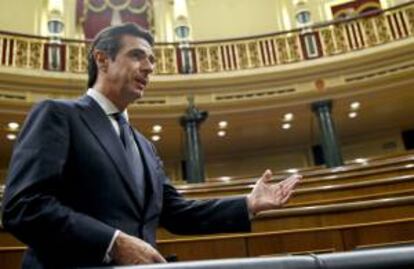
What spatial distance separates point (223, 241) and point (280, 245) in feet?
1.17

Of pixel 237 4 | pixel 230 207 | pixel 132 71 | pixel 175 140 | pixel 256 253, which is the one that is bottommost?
pixel 256 253

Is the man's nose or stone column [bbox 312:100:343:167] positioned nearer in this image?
the man's nose

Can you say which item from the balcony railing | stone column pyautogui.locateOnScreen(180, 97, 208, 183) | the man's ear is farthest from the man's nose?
the balcony railing

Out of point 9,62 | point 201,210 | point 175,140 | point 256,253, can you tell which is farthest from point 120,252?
point 175,140

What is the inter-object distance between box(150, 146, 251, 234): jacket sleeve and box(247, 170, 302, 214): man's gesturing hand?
3 centimetres

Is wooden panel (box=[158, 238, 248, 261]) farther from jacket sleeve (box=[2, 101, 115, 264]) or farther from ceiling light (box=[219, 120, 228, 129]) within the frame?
ceiling light (box=[219, 120, 228, 129])

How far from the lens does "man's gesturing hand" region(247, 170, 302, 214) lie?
4.30ft

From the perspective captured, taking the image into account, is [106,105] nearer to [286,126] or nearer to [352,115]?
[286,126]

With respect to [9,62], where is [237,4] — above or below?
above

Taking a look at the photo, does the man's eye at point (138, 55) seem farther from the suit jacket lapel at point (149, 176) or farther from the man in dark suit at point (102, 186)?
the suit jacket lapel at point (149, 176)

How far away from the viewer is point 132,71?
133 centimetres

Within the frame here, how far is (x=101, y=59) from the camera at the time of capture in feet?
4.46

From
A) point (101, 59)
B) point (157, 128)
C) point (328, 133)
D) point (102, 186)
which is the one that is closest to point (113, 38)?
point (101, 59)

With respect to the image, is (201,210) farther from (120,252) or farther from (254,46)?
(254,46)
